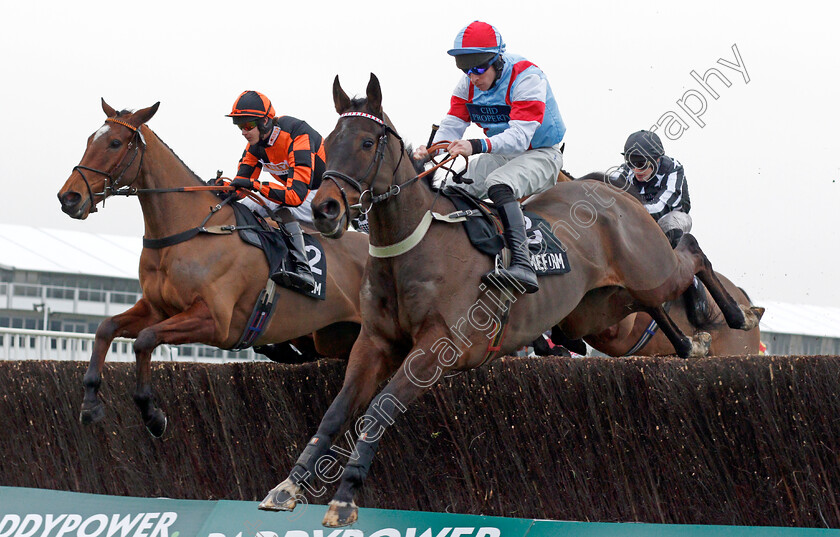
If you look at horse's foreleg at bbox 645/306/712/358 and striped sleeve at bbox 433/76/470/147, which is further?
horse's foreleg at bbox 645/306/712/358

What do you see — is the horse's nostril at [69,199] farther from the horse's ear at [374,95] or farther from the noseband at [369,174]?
the horse's ear at [374,95]

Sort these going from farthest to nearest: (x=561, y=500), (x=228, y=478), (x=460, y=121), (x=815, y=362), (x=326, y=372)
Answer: (x=228, y=478) < (x=326, y=372) < (x=460, y=121) < (x=561, y=500) < (x=815, y=362)

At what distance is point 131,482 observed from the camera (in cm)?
719

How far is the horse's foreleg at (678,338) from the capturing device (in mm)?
6102

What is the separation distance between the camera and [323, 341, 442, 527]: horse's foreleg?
13.4 ft

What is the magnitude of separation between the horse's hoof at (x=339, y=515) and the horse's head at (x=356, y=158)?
1.10 m

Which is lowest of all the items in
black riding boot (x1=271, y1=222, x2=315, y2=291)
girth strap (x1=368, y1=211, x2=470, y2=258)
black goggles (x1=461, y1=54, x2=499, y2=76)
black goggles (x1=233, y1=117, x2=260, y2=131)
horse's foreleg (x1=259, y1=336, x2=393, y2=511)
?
black riding boot (x1=271, y1=222, x2=315, y2=291)

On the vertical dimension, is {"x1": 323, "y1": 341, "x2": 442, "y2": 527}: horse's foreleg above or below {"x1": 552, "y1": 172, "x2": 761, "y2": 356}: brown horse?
above

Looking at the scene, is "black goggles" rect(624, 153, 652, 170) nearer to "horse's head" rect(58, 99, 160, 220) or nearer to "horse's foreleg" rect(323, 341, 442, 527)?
"horse's head" rect(58, 99, 160, 220)

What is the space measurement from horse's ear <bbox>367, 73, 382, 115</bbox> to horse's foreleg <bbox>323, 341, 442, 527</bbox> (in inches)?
42.7

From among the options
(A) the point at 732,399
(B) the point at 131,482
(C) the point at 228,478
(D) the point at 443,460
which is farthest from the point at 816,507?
(B) the point at 131,482

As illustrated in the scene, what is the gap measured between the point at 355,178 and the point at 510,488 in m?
2.05

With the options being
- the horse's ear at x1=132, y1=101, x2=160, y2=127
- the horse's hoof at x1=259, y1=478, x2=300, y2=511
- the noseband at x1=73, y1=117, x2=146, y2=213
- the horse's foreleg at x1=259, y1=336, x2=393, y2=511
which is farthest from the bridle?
the horse's ear at x1=132, y1=101, x2=160, y2=127

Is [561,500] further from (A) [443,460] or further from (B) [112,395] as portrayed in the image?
(B) [112,395]
